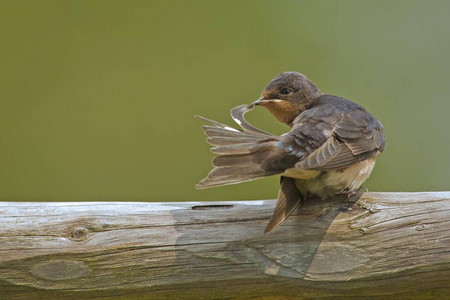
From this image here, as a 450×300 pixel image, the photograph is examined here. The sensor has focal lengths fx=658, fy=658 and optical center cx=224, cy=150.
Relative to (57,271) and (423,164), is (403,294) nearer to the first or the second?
(57,271)

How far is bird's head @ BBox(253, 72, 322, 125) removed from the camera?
2.97 meters

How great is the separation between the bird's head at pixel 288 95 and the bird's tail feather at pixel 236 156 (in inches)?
30.2

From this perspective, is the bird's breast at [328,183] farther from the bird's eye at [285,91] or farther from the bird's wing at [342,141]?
the bird's eye at [285,91]

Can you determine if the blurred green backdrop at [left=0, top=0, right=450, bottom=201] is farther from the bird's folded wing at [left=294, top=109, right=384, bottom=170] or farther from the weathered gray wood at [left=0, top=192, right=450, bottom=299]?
the weathered gray wood at [left=0, top=192, right=450, bottom=299]

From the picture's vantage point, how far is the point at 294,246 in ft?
6.66

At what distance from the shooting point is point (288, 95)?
299 cm

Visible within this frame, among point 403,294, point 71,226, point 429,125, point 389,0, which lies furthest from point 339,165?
point 389,0

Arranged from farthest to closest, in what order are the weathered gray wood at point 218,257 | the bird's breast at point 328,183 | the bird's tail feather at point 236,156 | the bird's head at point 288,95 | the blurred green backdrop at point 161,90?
the blurred green backdrop at point 161,90 → the bird's head at point 288,95 → the bird's breast at point 328,183 → the weathered gray wood at point 218,257 → the bird's tail feather at point 236,156

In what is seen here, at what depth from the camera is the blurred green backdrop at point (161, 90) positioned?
15.4 ft

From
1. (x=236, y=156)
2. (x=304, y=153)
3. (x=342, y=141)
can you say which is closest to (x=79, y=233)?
(x=236, y=156)

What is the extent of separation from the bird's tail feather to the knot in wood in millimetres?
469

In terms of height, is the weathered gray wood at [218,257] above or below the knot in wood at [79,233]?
below

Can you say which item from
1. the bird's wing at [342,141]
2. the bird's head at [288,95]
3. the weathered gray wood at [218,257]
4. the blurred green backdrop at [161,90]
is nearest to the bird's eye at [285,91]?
the bird's head at [288,95]

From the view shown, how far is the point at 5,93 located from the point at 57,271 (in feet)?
10.4
